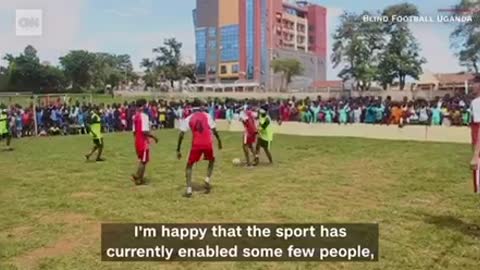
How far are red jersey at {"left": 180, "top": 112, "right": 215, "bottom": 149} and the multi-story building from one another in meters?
53.8

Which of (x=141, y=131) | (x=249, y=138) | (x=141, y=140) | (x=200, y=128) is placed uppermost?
(x=200, y=128)

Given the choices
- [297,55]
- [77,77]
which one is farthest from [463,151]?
[297,55]

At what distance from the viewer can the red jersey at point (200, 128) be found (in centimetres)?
881

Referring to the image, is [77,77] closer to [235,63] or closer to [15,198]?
[15,198]

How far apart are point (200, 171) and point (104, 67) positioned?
150 feet

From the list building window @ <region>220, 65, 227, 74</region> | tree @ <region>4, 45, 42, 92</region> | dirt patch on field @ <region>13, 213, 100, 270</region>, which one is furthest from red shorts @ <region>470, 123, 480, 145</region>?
building window @ <region>220, 65, 227, 74</region>

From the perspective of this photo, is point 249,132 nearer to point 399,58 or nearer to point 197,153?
point 197,153

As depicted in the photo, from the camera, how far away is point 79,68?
39938 millimetres

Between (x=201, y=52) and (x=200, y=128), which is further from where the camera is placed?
(x=201, y=52)

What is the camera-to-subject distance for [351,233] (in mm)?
5812

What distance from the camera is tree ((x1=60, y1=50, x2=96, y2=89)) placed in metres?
37.0

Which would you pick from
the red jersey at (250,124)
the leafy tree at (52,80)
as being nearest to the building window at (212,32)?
the leafy tree at (52,80)

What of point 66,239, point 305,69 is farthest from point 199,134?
point 305,69

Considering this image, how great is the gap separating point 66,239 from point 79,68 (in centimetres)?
3538
